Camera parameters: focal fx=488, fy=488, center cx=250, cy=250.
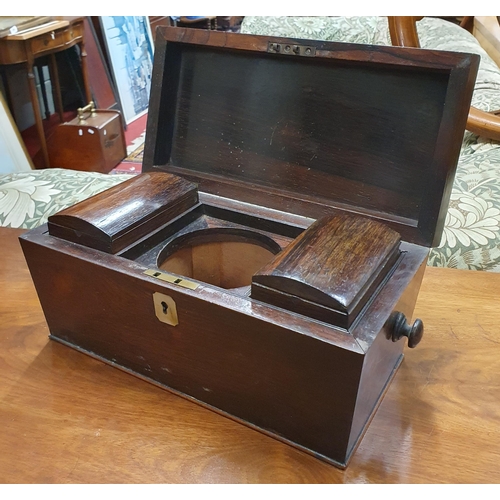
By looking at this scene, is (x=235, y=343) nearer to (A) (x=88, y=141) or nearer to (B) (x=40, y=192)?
(B) (x=40, y=192)

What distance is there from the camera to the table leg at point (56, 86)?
122 inches

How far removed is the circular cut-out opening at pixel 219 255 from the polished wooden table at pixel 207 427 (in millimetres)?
218

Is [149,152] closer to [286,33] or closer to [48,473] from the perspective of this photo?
[48,473]

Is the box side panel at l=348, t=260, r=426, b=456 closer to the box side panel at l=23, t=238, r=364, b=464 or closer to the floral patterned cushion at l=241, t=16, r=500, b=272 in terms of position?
the box side panel at l=23, t=238, r=364, b=464

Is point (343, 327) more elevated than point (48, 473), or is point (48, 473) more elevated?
point (343, 327)

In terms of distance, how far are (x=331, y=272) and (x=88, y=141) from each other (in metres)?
2.58

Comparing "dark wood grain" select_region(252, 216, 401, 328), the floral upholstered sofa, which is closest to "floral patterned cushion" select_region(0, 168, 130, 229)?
the floral upholstered sofa

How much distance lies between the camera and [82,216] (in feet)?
2.40

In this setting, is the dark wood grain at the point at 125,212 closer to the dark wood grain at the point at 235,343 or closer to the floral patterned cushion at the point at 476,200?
the dark wood grain at the point at 235,343

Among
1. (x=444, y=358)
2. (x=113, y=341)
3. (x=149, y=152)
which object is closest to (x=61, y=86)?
(x=149, y=152)

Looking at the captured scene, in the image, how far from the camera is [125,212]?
2.53 feet

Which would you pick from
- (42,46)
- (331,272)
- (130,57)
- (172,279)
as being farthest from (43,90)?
(331,272)

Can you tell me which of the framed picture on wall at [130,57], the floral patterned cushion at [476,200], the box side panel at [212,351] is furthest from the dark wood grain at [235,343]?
the framed picture on wall at [130,57]

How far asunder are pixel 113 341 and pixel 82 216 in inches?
8.1
